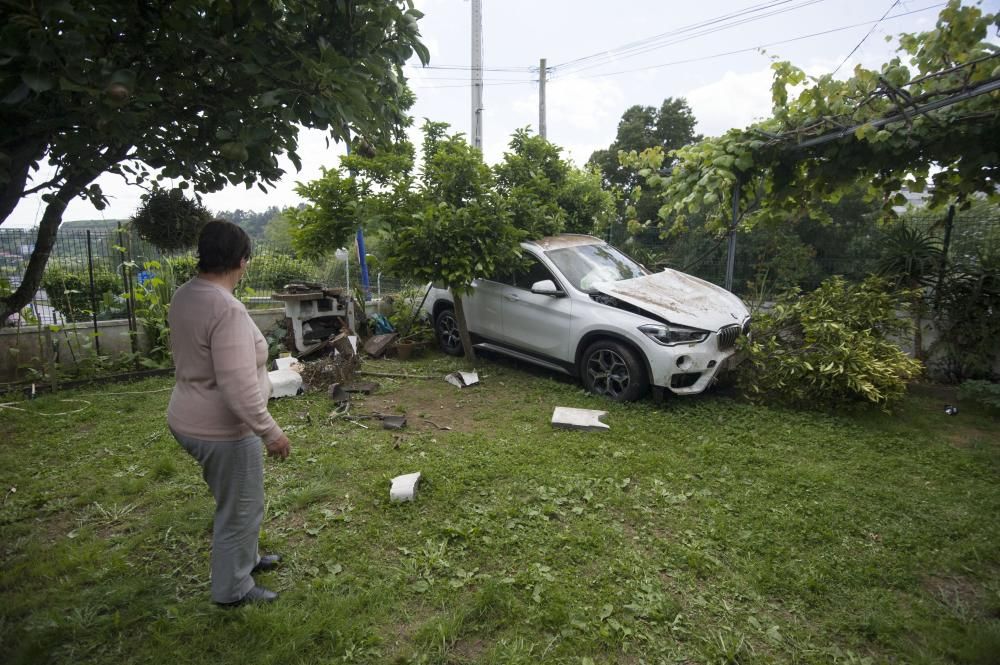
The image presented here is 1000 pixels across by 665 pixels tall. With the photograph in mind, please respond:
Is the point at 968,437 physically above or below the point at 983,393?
below

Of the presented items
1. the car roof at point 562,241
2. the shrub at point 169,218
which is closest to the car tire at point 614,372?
the car roof at point 562,241

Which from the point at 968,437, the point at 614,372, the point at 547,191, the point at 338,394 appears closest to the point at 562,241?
the point at 547,191

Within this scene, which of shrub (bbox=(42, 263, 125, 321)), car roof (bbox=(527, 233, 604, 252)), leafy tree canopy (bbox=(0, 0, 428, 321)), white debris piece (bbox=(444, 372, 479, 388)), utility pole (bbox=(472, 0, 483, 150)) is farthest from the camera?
utility pole (bbox=(472, 0, 483, 150))

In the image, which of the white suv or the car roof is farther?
the car roof

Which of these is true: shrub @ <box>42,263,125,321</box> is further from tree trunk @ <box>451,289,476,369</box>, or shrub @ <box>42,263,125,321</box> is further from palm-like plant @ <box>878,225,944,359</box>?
palm-like plant @ <box>878,225,944,359</box>

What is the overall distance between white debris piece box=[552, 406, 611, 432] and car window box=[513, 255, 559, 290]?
6.08ft

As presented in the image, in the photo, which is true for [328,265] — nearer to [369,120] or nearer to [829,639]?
[369,120]

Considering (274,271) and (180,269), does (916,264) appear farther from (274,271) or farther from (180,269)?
(274,271)

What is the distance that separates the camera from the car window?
640 cm

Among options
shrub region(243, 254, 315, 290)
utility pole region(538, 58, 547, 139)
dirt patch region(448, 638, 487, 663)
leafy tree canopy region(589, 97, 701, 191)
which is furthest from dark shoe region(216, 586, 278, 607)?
leafy tree canopy region(589, 97, 701, 191)

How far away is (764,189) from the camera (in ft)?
15.7

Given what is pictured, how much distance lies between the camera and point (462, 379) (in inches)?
253

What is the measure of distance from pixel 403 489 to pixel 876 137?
14.3 feet

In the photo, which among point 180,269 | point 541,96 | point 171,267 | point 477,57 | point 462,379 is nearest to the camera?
point 462,379
